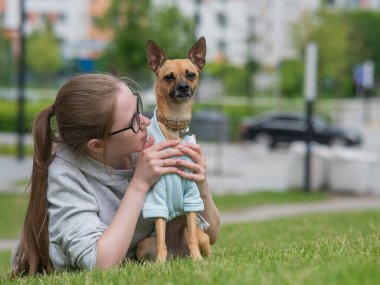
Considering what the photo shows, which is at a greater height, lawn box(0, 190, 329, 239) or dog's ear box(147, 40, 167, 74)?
dog's ear box(147, 40, 167, 74)

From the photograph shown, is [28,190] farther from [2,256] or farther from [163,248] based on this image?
[2,256]

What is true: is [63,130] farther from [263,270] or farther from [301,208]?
[301,208]

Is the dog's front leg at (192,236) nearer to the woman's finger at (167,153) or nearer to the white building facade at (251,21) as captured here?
the woman's finger at (167,153)

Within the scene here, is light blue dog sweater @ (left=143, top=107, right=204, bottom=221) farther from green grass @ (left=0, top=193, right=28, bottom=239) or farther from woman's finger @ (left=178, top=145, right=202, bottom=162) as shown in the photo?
green grass @ (left=0, top=193, right=28, bottom=239)

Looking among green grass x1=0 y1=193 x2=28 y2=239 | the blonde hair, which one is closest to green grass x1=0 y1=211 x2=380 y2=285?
the blonde hair

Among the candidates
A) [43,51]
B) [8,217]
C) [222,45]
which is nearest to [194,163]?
[8,217]

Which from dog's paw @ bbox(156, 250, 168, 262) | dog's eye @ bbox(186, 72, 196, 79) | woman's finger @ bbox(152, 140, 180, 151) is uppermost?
dog's eye @ bbox(186, 72, 196, 79)

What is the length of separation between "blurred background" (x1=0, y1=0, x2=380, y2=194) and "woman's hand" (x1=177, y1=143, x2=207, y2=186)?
30.9 inches

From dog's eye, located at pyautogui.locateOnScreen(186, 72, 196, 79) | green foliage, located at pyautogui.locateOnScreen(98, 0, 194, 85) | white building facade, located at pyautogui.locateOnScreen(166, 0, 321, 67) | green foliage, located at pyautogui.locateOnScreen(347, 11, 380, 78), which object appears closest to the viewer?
dog's eye, located at pyautogui.locateOnScreen(186, 72, 196, 79)

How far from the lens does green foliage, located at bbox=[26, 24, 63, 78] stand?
Answer: 63.1 meters

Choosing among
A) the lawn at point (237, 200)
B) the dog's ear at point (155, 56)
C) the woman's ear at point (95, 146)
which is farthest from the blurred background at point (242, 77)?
the lawn at point (237, 200)

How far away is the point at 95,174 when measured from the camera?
4.17 metres

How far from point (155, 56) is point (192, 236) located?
107 centimetres

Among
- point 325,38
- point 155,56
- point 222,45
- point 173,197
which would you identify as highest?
point 222,45
